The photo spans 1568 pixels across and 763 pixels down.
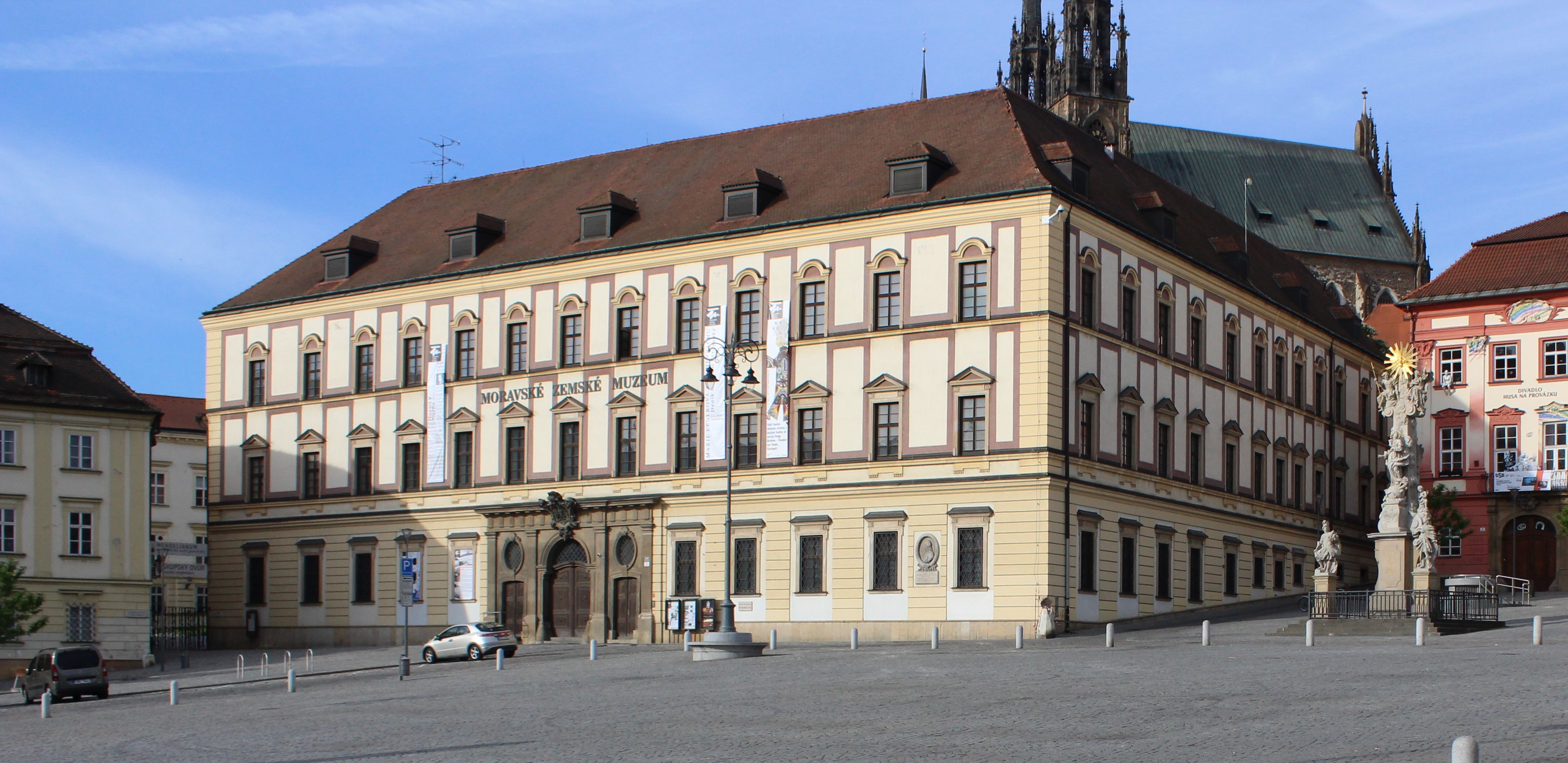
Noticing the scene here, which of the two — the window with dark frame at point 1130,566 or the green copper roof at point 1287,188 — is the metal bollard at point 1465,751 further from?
the green copper roof at point 1287,188

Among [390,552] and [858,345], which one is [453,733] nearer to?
[858,345]

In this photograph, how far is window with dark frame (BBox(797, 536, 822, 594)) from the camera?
56312 mm

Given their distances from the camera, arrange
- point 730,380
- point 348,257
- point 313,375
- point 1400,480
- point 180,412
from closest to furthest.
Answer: point 730,380 < point 1400,480 < point 313,375 < point 348,257 < point 180,412

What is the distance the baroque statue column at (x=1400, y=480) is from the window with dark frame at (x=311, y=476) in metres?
38.6

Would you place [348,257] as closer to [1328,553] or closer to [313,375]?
[313,375]

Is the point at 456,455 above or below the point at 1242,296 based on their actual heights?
below

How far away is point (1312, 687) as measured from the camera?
95.8ft

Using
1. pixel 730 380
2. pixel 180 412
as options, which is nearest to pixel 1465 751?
pixel 730 380

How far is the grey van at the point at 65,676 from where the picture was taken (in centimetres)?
4716

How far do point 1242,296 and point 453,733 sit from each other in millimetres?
45318

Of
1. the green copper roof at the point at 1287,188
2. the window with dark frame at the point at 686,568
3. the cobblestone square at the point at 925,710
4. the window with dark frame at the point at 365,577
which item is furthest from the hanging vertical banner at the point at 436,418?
the green copper roof at the point at 1287,188

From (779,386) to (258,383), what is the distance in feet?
80.5

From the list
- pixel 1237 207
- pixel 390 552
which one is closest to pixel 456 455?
pixel 390 552

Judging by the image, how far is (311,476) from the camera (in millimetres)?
69688
